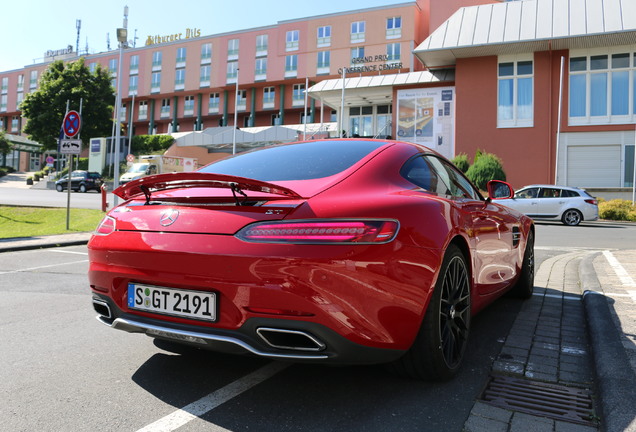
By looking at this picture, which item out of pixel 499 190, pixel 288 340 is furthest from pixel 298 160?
pixel 499 190

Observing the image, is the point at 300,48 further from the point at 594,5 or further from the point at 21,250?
the point at 21,250

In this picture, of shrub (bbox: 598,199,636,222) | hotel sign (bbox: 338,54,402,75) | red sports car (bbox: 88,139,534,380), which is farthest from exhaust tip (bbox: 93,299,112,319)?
hotel sign (bbox: 338,54,402,75)

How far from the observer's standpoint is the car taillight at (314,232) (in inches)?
88.0

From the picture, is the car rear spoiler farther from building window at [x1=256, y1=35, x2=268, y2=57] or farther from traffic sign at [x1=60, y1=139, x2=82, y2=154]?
building window at [x1=256, y1=35, x2=268, y2=57]

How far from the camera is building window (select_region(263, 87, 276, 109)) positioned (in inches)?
2270

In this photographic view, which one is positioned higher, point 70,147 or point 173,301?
point 70,147

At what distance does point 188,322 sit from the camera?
7.97 ft

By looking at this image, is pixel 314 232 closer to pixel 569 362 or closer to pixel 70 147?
pixel 569 362

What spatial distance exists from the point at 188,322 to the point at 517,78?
31496mm

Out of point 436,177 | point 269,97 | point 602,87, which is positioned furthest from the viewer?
point 269,97

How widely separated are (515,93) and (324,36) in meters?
27.8

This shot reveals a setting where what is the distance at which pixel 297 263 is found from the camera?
219cm

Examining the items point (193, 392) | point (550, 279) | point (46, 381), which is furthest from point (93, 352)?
point (550, 279)

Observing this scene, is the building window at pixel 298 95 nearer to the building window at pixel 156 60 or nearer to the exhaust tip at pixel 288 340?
the building window at pixel 156 60
